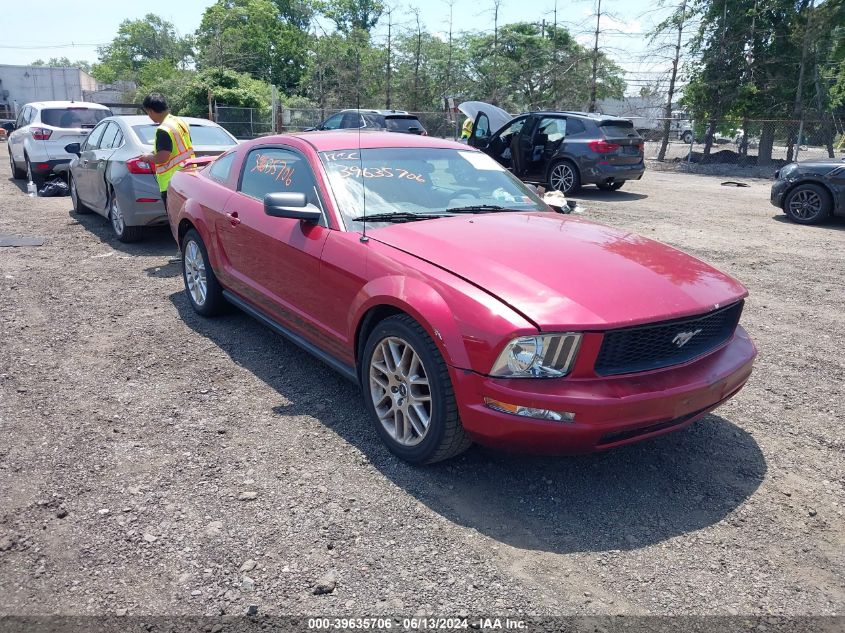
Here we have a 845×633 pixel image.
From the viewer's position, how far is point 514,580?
2.67 meters

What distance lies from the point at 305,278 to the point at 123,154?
537cm

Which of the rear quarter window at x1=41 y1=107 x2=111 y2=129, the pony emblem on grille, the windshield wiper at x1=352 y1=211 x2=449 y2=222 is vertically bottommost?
the pony emblem on grille

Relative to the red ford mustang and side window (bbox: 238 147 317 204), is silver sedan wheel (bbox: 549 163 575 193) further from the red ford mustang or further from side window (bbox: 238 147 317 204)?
side window (bbox: 238 147 317 204)

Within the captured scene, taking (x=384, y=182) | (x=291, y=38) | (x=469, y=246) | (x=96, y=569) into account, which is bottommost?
(x=96, y=569)

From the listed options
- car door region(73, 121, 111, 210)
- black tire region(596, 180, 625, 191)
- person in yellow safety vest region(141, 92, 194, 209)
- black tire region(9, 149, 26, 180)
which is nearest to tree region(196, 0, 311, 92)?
black tire region(9, 149, 26, 180)

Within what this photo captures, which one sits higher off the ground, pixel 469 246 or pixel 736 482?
pixel 469 246

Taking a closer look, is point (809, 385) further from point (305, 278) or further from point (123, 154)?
point (123, 154)

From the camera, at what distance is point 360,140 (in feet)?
15.1

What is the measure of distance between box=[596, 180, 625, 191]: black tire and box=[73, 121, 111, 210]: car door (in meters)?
9.35

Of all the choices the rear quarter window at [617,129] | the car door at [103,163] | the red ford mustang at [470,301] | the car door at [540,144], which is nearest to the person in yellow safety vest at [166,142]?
the car door at [103,163]

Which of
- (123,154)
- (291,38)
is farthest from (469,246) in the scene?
(291,38)

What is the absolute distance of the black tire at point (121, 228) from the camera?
27.2 ft

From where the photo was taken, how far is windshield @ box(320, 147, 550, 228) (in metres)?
4.11

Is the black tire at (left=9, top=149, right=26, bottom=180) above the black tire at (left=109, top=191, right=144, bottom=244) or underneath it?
above
